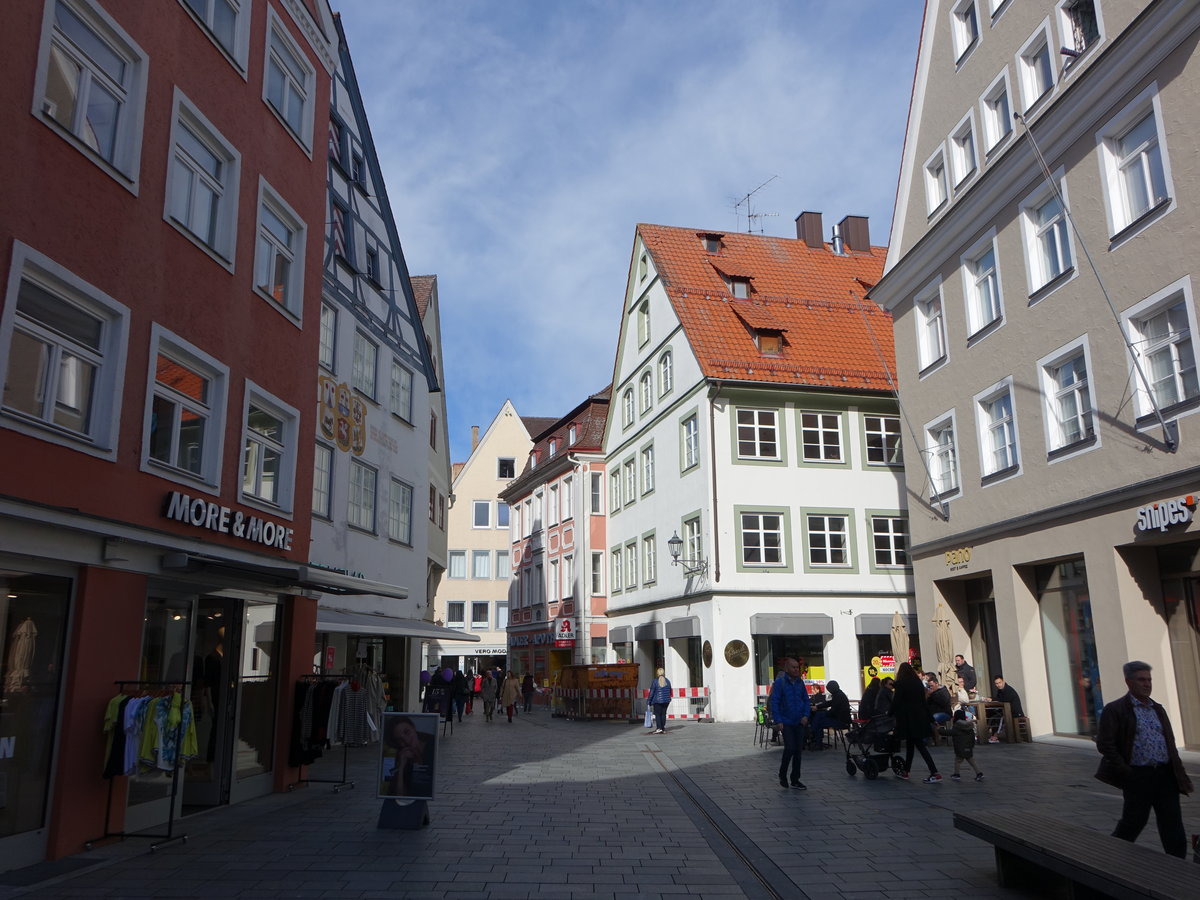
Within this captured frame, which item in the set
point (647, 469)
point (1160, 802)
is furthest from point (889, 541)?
point (1160, 802)

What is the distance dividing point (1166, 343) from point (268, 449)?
13.3m

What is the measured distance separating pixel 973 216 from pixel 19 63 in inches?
675

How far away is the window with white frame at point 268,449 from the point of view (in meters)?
13.3

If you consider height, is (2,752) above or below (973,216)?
below

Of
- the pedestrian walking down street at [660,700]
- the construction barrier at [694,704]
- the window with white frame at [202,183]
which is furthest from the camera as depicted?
the construction barrier at [694,704]

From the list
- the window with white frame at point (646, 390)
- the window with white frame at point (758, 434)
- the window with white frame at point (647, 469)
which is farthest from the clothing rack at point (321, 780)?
the window with white frame at point (646, 390)

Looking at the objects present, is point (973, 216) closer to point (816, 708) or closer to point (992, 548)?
point (992, 548)

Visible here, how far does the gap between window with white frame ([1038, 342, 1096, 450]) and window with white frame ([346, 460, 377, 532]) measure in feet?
44.0

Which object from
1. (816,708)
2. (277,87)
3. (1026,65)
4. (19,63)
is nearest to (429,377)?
(277,87)

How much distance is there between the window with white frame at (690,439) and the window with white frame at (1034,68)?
588 inches

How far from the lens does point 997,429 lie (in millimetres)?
20109

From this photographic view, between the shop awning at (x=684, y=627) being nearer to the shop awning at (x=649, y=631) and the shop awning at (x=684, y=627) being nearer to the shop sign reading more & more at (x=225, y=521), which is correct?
the shop awning at (x=649, y=631)

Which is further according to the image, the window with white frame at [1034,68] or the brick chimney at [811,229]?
the brick chimney at [811,229]

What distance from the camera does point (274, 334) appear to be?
14.1 metres
